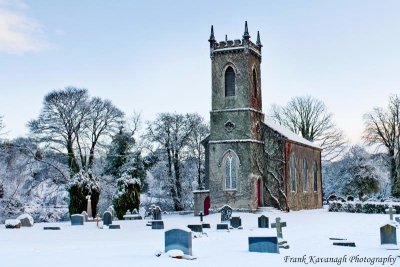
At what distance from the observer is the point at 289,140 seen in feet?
133

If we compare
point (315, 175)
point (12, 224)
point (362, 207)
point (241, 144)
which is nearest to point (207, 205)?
point (241, 144)

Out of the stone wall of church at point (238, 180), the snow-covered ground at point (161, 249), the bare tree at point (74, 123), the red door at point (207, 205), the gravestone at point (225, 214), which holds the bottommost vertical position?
the snow-covered ground at point (161, 249)

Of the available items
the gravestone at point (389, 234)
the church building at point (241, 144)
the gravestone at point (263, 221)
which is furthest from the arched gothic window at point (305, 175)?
the gravestone at point (389, 234)

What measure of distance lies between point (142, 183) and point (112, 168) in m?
3.15

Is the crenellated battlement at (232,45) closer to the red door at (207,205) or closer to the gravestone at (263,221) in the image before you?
the red door at (207,205)

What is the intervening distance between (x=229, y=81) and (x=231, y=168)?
22.6 ft

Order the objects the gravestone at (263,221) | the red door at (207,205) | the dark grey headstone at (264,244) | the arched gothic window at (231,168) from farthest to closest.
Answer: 1. the red door at (207,205)
2. the arched gothic window at (231,168)
3. the gravestone at (263,221)
4. the dark grey headstone at (264,244)

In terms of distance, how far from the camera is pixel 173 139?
171 feet

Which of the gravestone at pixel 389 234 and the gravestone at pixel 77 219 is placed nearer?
the gravestone at pixel 389 234

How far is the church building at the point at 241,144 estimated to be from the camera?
125ft

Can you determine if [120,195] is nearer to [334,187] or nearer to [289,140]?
[289,140]

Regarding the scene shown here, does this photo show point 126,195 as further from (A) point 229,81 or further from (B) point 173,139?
(A) point 229,81

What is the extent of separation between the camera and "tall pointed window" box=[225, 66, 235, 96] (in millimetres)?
39438

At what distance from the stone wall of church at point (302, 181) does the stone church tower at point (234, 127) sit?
3577 mm
